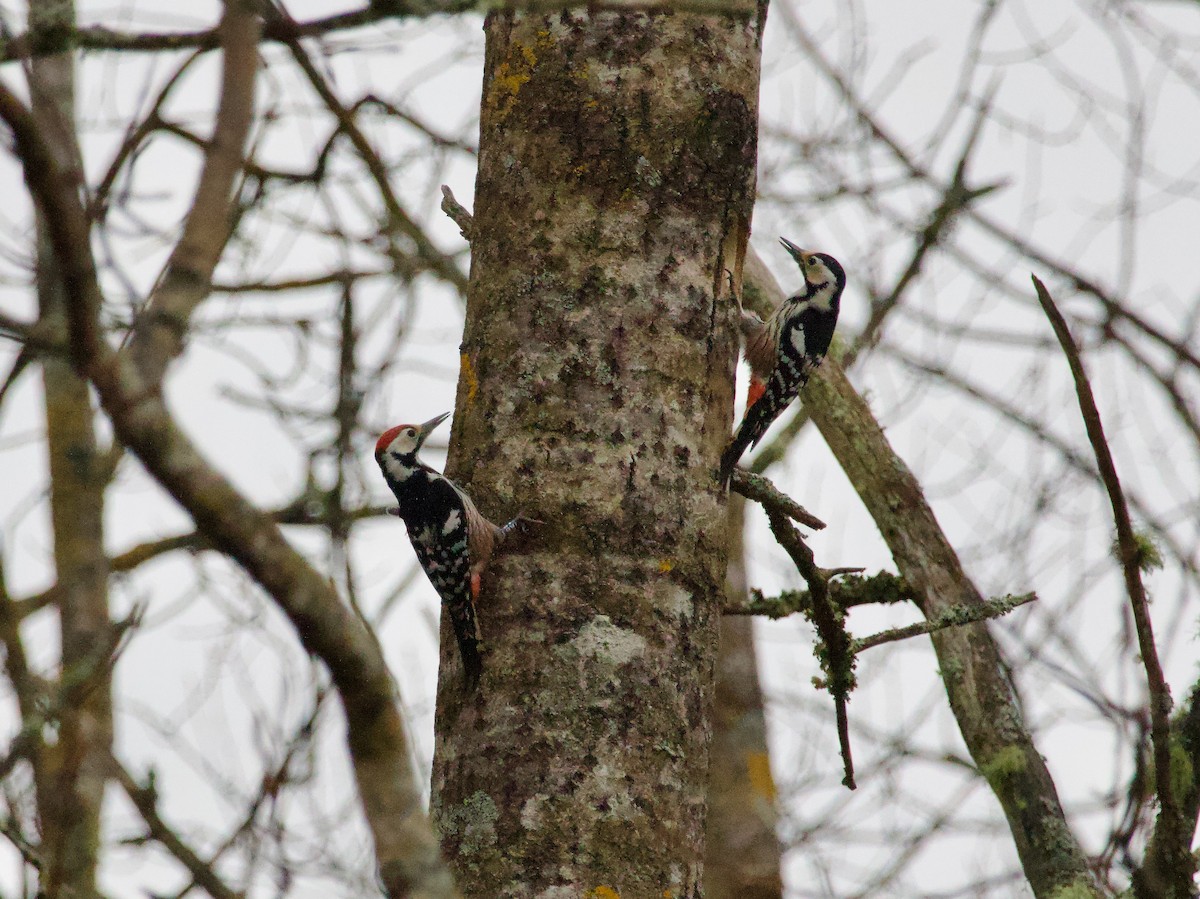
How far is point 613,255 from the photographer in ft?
10.4

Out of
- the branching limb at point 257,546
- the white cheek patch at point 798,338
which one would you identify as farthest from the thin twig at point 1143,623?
the white cheek patch at point 798,338

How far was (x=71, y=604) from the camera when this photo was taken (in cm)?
339

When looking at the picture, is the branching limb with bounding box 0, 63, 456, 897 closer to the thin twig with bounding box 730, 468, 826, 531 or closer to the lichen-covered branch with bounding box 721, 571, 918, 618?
the thin twig with bounding box 730, 468, 826, 531

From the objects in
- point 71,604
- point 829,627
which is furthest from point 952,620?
point 71,604

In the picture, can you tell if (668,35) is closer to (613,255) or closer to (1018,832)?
(613,255)

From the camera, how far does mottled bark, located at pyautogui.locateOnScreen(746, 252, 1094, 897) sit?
3855mm

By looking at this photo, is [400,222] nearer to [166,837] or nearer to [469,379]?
[469,379]

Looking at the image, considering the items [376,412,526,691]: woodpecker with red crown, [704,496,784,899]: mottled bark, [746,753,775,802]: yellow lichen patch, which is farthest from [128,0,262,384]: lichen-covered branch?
[746,753,775,802]: yellow lichen patch

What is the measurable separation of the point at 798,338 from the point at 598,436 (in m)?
1.94

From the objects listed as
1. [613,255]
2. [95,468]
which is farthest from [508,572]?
[95,468]

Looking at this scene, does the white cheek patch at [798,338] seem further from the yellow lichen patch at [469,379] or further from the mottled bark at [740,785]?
the yellow lichen patch at [469,379]

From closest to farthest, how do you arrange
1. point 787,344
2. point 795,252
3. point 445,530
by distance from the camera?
point 445,530
point 787,344
point 795,252

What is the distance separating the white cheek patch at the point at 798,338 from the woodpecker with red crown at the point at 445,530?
130 centimetres

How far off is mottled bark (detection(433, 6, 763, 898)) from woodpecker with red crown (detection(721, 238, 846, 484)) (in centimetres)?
109
